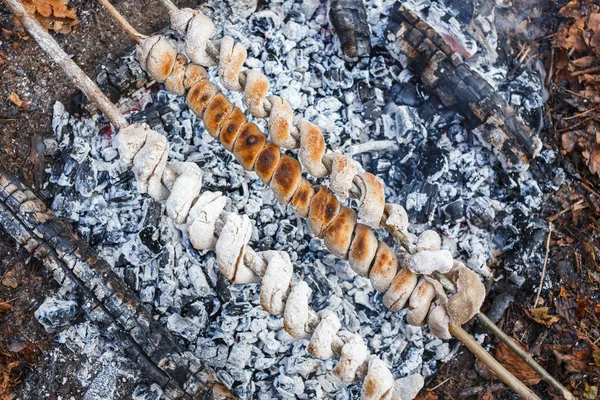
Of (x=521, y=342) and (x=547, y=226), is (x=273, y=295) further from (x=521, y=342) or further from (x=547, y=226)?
(x=547, y=226)

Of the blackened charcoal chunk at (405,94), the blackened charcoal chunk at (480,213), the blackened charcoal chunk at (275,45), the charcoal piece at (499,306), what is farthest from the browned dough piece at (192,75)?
the charcoal piece at (499,306)

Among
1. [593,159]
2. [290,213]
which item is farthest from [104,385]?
[593,159]

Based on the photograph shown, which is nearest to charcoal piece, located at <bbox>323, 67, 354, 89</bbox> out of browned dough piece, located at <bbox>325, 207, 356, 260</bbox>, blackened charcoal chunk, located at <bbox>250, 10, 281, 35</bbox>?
blackened charcoal chunk, located at <bbox>250, 10, 281, 35</bbox>

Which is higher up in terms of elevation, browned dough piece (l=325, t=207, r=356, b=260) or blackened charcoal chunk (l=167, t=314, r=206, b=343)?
browned dough piece (l=325, t=207, r=356, b=260)

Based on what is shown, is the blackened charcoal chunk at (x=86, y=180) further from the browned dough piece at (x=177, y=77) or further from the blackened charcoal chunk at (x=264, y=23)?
the blackened charcoal chunk at (x=264, y=23)

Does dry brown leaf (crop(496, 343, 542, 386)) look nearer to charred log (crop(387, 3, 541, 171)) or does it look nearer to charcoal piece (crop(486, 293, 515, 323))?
charcoal piece (crop(486, 293, 515, 323))

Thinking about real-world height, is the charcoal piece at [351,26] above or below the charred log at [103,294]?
above

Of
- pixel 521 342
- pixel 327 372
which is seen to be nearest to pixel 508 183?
pixel 521 342
